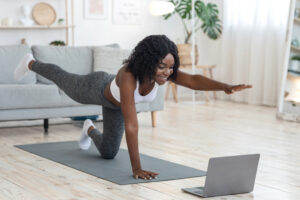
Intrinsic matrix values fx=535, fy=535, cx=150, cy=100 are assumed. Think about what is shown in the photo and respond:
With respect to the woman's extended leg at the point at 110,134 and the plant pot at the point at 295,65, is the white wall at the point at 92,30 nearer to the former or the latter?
the plant pot at the point at 295,65

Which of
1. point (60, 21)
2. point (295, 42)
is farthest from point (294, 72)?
point (60, 21)

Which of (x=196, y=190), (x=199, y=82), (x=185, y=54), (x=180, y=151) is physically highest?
(x=199, y=82)

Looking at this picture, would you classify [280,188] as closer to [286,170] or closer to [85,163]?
[286,170]

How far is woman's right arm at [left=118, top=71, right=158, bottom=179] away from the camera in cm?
283

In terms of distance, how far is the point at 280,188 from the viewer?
2896 millimetres

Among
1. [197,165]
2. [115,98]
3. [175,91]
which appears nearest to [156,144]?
[197,165]

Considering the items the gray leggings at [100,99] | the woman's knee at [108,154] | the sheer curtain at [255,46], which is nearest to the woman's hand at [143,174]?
the gray leggings at [100,99]

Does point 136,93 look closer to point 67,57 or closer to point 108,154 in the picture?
point 108,154

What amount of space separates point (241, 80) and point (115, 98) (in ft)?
14.5

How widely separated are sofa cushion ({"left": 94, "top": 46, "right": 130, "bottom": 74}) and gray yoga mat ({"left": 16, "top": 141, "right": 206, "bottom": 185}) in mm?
1317

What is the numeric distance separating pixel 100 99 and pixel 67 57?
2.12m

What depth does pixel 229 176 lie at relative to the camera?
8.84 feet

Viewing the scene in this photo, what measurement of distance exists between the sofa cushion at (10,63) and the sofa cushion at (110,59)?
66cm

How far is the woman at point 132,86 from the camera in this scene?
2859 mm
